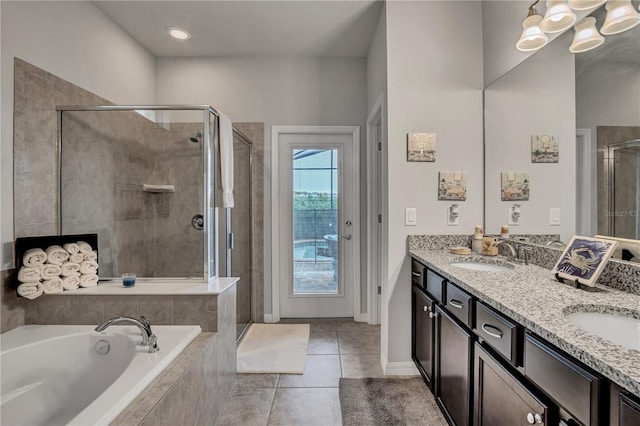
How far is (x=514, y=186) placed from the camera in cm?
201

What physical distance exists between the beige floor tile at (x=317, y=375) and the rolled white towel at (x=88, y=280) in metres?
1.39

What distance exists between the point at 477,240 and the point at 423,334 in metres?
0.74

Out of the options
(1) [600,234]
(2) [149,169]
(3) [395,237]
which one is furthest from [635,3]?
(2) [149,169]

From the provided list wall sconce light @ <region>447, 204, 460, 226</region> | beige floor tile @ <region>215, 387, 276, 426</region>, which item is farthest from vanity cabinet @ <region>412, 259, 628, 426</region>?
beige floor tile @ <region>215, 387, 276, 426</region>

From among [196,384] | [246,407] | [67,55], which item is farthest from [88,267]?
[67,55]

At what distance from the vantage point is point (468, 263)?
1.92 metres

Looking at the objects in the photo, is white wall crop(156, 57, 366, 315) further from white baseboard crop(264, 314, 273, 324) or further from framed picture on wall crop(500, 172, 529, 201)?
framed picture on wall crop(500, 172, 529, 201)

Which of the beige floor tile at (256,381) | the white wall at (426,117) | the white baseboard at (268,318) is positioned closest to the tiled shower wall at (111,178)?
the beige floor tile at (256,381)

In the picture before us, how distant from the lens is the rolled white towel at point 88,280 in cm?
190

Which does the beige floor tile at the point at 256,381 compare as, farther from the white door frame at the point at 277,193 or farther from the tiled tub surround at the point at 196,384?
the white door frame at the point at 277,193

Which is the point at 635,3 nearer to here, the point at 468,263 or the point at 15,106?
the point at 468,263

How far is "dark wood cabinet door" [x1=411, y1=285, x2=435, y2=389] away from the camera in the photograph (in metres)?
1.81

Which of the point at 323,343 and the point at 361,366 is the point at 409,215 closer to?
the point at 361,366

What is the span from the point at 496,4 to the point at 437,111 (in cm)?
80
